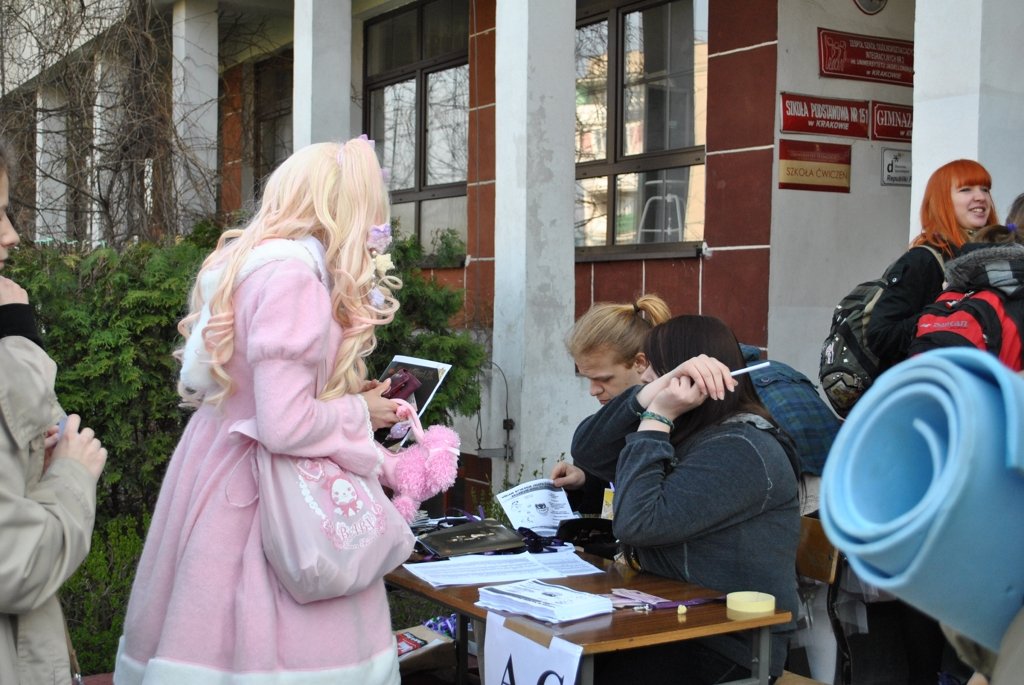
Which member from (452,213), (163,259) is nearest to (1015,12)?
(163,259)

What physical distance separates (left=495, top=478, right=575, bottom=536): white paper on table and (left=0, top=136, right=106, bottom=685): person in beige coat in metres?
1.99

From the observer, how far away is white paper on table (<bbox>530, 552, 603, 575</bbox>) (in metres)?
3.36

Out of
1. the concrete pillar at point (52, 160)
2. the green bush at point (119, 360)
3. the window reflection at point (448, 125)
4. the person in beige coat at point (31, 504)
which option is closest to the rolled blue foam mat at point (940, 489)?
the person in beige coat at point (31, 504)

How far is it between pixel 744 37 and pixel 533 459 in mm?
3153

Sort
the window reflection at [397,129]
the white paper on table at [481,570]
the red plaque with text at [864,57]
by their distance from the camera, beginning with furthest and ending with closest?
the window reflection at [397,129]
the red plaque with text at [864,57]
the white paper on table at [481,570]

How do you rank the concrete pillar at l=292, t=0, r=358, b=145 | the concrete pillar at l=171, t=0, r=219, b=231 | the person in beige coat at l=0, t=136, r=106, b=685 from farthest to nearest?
the concrete pillar at l=171, t=0, r=219, b=231 < the concrete pillar at l=292, t=0, r=358, b=145 < the person in beige coat at l=0, t=136, r=106, b=685

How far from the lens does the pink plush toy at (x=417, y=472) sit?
2.74 meters

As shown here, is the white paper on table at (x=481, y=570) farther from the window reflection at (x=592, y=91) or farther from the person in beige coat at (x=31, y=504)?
the window reflection at (x=592, y=91)

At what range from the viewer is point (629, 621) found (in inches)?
109

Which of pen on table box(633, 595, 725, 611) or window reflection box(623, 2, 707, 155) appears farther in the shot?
window reflection box(623, 2, 707, 155)

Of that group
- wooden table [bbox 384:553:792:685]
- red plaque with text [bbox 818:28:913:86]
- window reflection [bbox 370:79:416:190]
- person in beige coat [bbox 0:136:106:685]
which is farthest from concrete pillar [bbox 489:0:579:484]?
window reflection [bbox 370:79:416:190]

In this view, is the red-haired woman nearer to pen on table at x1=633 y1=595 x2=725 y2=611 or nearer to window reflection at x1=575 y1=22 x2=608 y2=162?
pen on table at x1=633 y1=595 x2=725 y2=611

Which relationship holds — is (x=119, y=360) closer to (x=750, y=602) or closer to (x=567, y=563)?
(x=567, y=563)

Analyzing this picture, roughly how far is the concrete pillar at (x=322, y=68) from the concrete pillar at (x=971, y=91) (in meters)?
5.11
